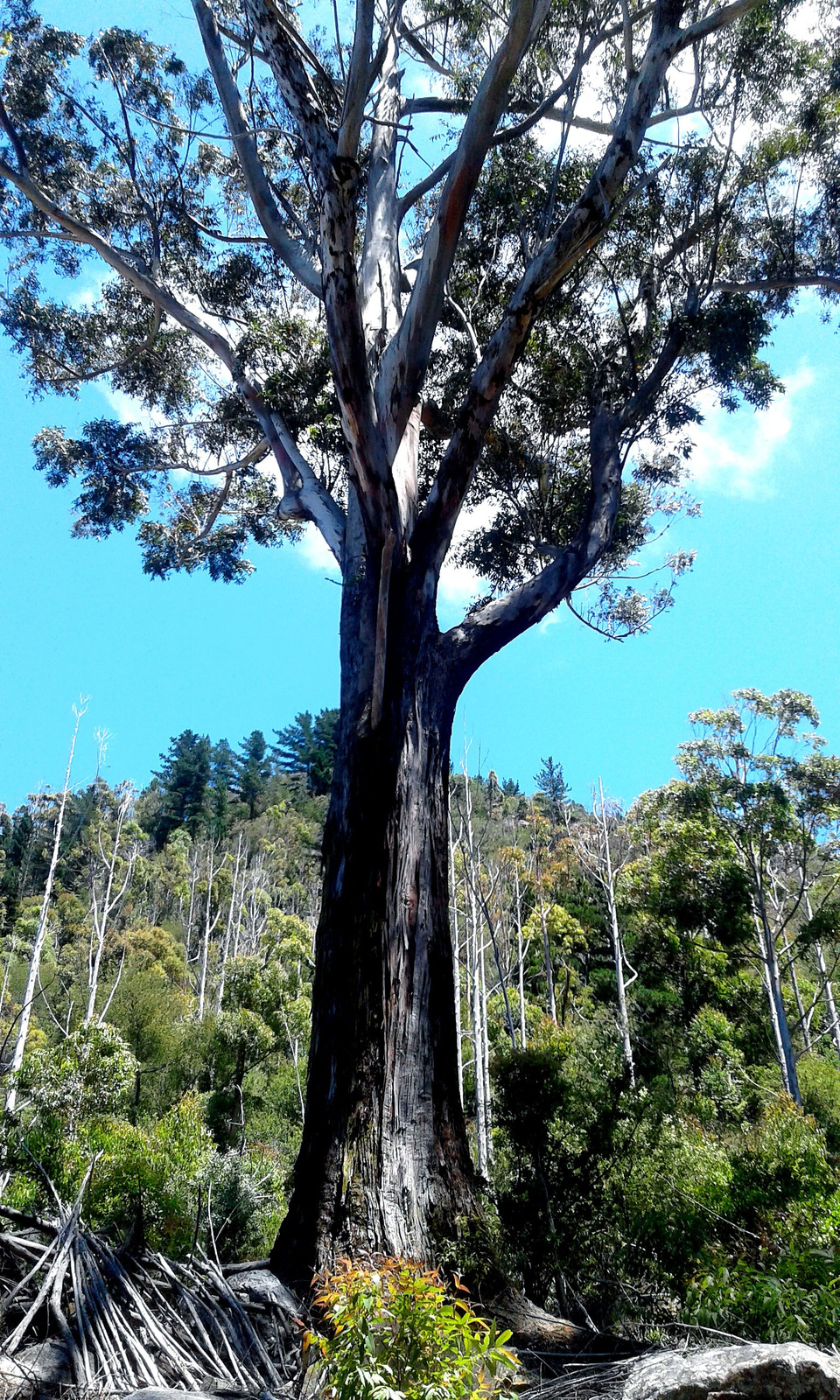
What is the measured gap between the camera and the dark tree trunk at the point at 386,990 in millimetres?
3902

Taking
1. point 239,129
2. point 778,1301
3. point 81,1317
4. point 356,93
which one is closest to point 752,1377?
point 778,1301

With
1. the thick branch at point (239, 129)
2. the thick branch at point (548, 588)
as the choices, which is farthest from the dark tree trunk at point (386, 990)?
the thick branch at point (239, 129)

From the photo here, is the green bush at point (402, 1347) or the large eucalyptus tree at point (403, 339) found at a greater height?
the large eucalyptus tree at point (403, 339)

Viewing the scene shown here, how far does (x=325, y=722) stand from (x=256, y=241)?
38793 millimetres

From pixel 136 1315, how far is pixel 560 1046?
299 centimetres

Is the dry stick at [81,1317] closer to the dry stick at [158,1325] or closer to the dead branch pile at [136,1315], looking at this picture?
the dead branch pile at [136,1315]

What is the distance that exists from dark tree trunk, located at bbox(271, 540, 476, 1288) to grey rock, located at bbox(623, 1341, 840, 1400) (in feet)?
5.30

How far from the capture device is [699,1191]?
18.0ft

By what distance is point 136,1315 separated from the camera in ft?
10.2

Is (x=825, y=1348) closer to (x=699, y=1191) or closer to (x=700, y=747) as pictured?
(x=699, y=1191)

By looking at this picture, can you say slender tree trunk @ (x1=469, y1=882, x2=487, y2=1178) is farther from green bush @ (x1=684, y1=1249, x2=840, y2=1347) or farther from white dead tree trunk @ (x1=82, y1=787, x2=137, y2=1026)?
green bush @ (x1=684, y1=1249, x2=840, y2=1347)

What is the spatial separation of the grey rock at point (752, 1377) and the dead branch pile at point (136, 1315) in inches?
51.3

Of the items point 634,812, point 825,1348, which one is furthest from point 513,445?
point 634,812

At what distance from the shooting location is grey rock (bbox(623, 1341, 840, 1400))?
7.61 feet
